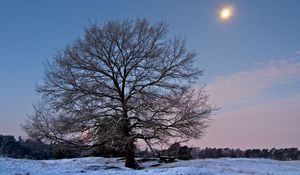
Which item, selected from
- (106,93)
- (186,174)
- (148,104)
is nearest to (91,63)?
(106,93)

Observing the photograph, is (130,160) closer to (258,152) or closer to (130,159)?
(130,159)

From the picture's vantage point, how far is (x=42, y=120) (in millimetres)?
23625

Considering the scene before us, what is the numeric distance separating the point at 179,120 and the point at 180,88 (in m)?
2.43

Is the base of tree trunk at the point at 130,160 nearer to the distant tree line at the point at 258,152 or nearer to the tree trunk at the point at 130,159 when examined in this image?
the tree trunk at the point at 130,159

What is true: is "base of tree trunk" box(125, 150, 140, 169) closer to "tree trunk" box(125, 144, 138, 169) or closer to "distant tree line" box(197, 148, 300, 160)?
"tree trunk" box(125, 144, 138, 169)

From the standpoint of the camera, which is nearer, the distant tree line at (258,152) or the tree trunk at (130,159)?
the tree trunk at (130,159)

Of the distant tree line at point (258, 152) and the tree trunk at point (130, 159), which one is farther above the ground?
the distant tree line at point (258, 152)

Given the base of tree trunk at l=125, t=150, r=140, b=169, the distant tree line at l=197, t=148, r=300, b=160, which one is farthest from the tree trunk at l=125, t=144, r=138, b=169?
the distant tree line at l=197, t=148, r=300, b=160

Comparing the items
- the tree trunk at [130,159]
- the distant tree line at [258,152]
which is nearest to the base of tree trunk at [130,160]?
the tree trunk at [130,159]

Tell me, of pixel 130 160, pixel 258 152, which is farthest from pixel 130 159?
pixel 258 152

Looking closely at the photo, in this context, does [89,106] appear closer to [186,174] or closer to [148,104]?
[148,104]

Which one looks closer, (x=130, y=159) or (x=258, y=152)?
(x=130, y=159)

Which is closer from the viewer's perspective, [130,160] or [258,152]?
[130,160]

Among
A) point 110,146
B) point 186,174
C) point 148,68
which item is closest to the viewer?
point 186,174
